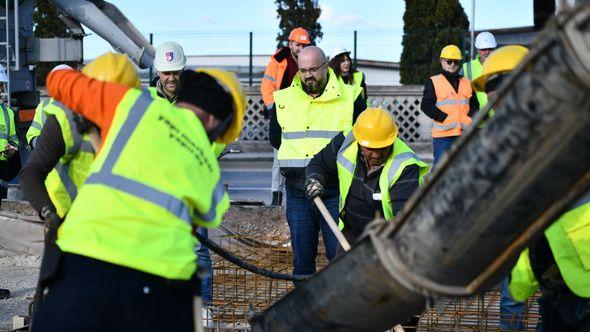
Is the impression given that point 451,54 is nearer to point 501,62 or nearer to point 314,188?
point 314,188

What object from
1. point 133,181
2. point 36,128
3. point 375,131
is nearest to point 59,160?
point 133,181

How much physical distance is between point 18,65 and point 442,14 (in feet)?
43.8

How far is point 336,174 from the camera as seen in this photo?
6.32m

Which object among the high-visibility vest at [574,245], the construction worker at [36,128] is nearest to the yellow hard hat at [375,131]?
the high-visibility vest at [574,245]

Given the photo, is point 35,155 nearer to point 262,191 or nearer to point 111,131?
point 111,131

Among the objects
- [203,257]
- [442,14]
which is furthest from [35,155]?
[442,14]

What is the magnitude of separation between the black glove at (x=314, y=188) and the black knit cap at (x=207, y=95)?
2.50 metres

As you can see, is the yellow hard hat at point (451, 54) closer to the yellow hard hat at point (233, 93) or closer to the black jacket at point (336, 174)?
the black jacket at point (336, 174)

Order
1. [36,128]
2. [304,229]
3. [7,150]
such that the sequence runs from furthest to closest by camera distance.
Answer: [7,150], [36,128], [304,229]

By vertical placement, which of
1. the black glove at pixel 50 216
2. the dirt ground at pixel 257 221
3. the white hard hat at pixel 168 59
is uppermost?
the white hard hat at pixel 168 59

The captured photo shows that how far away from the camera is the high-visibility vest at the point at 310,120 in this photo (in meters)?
6.95

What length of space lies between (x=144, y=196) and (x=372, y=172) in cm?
265

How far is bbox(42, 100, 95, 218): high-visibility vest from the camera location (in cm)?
457

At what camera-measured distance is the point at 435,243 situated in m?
2.72
